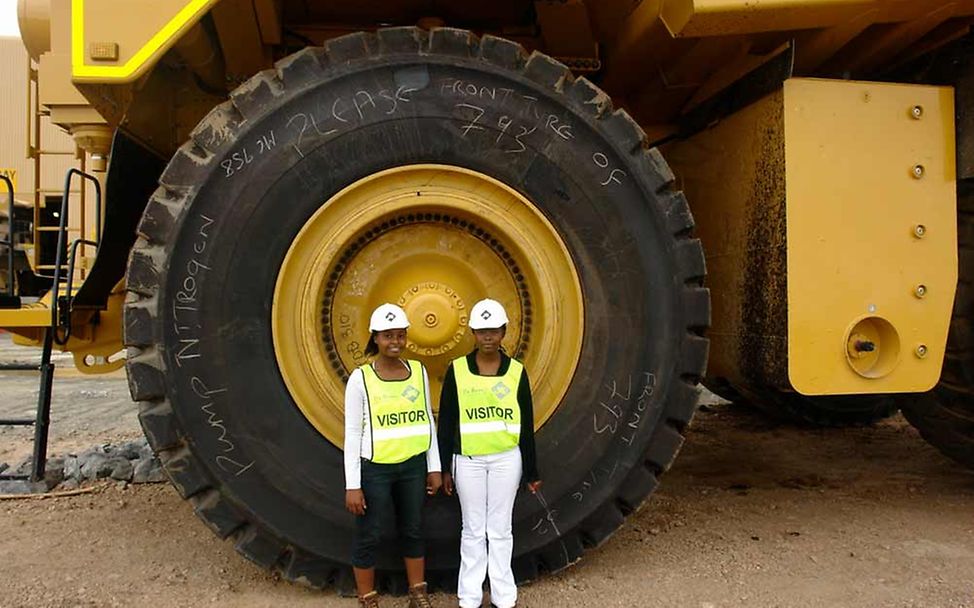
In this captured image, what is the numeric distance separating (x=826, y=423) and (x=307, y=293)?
4.76 m

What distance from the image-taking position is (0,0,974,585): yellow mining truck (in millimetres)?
2682

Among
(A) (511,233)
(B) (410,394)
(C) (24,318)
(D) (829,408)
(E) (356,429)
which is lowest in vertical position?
(D) (829,408)

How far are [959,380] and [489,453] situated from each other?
259cm

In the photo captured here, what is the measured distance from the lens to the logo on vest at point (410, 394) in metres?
2.73

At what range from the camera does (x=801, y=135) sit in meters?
3.10

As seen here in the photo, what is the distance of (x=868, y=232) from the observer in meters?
3.13

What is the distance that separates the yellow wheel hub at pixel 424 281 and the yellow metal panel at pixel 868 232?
1.04m

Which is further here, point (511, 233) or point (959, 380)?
point (959, 380)

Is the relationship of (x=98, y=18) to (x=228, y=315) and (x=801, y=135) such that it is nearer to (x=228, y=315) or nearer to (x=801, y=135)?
(x=228, y=315)

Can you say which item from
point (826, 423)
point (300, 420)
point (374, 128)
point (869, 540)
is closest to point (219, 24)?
point (374, 128)

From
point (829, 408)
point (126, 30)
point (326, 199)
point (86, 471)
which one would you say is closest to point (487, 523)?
point (326, 199)

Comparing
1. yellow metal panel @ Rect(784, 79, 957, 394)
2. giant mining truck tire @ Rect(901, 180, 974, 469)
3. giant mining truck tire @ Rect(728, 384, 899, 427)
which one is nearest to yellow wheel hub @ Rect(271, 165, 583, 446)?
yellow metal panel @ Rect(784, 79, 957, 394)

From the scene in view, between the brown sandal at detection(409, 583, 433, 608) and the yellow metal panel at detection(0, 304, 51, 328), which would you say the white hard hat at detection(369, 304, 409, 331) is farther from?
the yellow metal panel at detection(0, 304, 51, 328)

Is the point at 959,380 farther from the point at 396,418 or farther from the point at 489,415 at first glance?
the point at 396,418
